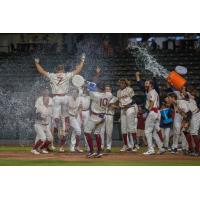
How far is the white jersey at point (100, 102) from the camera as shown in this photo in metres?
10.1

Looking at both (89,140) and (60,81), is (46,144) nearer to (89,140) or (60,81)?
(89,140)

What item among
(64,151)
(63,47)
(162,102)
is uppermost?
(63,47)

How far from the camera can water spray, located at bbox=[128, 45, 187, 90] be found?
1018 cm

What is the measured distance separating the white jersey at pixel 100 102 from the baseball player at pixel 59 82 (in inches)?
15.9

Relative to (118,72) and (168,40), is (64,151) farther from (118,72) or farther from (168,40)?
(168,40)

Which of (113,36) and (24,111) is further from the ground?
(113,36)

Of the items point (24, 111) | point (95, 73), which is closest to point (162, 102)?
point (95, 73)

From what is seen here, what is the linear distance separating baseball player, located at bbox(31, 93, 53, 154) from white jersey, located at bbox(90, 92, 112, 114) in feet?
2.02

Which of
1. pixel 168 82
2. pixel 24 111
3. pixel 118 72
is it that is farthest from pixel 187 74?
pixel 24 111

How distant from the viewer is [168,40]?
33.2ft

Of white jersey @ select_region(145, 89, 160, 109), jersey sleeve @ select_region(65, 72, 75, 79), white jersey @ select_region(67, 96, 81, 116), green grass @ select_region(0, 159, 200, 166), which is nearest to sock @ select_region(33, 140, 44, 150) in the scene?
green grass @ select_region(0, 159, 200, 166)

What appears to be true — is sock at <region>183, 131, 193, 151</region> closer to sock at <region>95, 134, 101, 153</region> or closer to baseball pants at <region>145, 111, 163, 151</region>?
baseball pants at <region>145, 111, 163, 151</region>

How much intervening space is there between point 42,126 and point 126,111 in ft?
3.88

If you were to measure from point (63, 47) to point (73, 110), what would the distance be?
89cm
